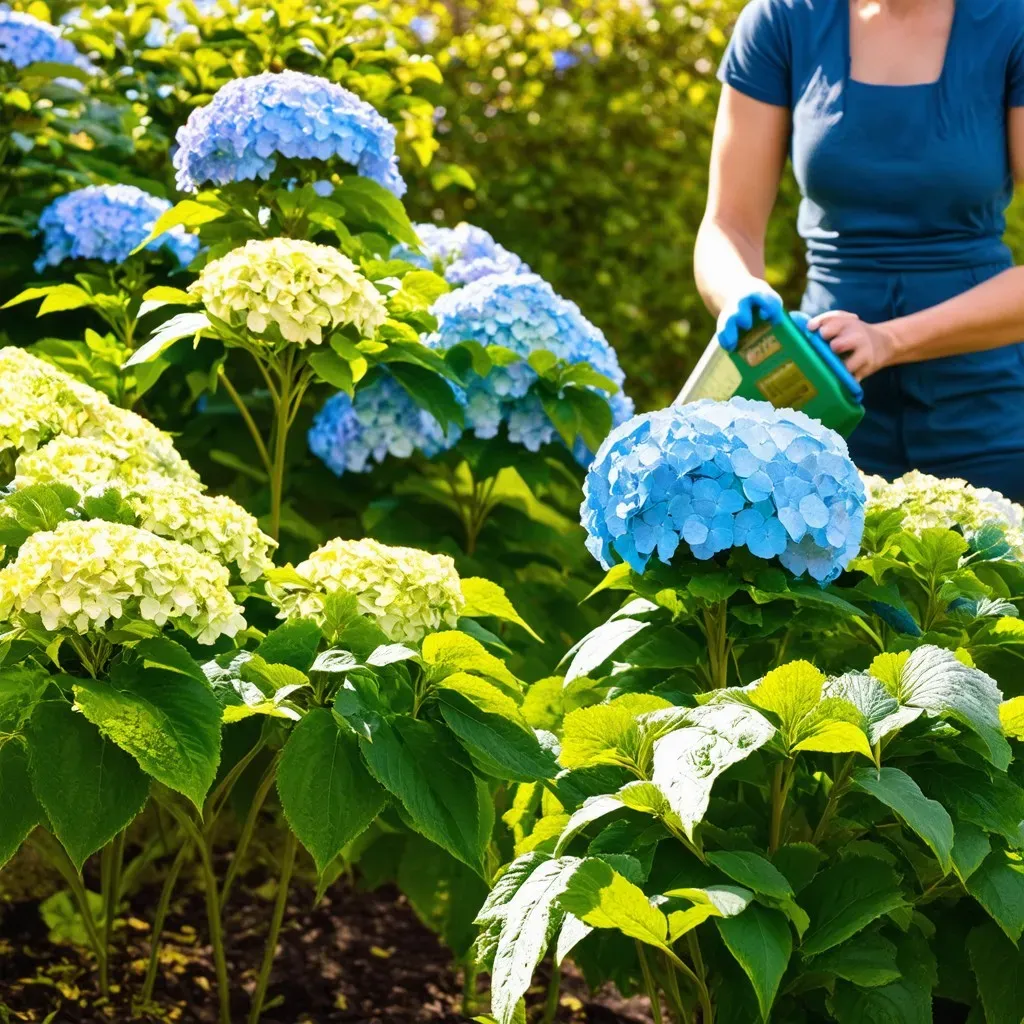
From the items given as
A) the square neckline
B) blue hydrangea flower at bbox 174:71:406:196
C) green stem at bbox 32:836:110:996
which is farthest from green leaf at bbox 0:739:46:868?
the square neckline

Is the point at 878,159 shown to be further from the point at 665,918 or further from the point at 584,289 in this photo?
the point at 584,289

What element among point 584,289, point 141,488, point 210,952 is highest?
point 141,488

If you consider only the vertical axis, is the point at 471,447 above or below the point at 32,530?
below

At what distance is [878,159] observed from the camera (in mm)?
2746

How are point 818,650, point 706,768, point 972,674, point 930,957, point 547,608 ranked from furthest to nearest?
1. point 547,608
2. point 818,650
3. point 930,957
4. point 972,674
5. point 706,768

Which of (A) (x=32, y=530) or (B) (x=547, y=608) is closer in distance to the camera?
(A) (x=32, y=530)

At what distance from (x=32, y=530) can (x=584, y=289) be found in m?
4.43

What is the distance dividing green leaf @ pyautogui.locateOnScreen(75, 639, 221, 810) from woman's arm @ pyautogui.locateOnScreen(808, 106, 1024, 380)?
1288 mm

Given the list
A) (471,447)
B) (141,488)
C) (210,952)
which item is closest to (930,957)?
(141,488)

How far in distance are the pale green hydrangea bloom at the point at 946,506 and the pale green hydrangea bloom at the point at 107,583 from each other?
3.23ft

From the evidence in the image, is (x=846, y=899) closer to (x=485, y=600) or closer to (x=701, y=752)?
(x=701, y=752)

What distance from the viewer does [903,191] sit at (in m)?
2.74

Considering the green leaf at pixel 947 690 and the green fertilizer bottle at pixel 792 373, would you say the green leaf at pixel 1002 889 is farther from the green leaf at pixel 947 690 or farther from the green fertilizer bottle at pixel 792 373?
the green fertilizer bottle at pixel 792 373

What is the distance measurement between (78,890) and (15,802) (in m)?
0.49
